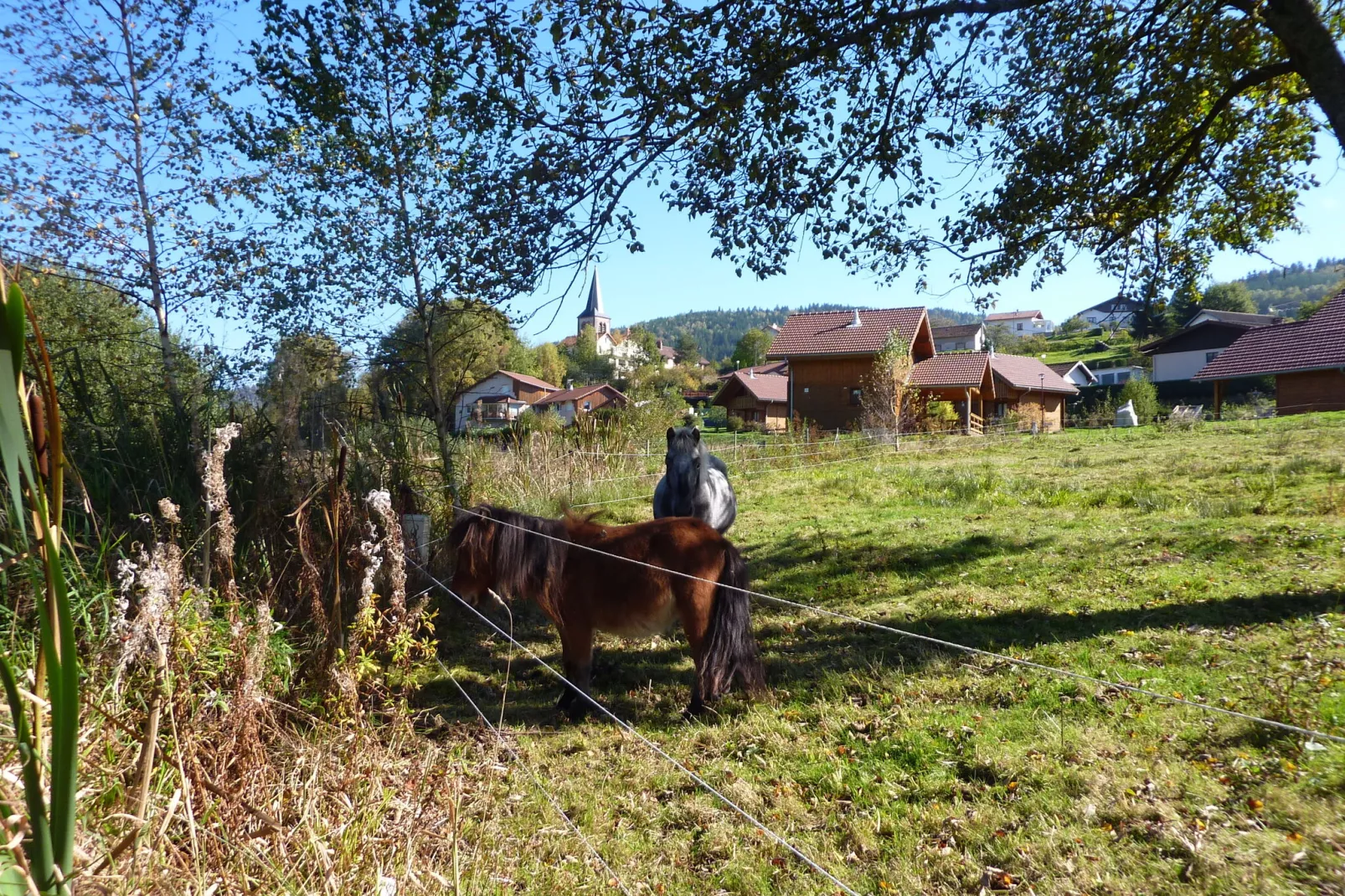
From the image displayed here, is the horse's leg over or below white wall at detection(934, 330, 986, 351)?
below

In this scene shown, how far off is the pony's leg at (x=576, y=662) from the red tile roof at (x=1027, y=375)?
39146 mm

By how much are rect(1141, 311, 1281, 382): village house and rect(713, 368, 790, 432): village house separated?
20493 mm

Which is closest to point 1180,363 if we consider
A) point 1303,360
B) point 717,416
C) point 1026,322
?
point 1303,360

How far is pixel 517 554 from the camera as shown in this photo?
470cm

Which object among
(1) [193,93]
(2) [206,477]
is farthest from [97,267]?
(2) [206,477]

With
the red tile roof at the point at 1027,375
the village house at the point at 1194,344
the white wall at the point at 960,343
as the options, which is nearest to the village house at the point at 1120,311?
the red tile roof at the point at 1027,375

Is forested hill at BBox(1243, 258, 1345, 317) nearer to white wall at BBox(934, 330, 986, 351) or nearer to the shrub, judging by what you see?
white wall at BBox(934, 330, 986, 351)

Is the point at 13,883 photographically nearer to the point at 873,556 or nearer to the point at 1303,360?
the point at 873,556

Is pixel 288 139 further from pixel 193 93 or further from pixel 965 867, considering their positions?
pixel 965 867

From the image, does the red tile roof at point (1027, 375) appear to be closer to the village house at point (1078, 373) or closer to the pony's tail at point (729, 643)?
the village house at point (1078, 373)

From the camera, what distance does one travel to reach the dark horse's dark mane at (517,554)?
4.70 m

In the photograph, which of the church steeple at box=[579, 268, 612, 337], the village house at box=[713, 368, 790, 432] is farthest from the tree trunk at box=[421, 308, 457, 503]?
the church steeple at box=[579, 268, 612, 337]

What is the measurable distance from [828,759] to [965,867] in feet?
3.38

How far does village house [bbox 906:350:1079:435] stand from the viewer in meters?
32.9
